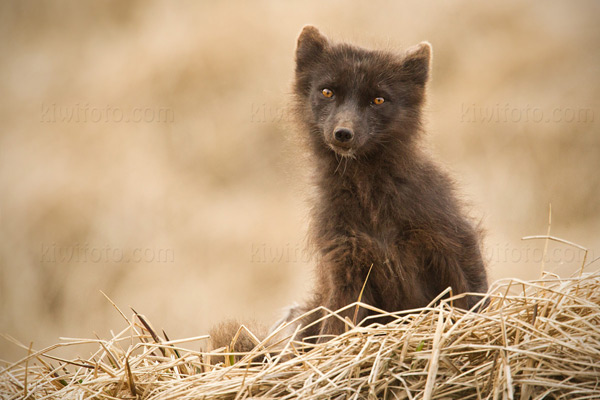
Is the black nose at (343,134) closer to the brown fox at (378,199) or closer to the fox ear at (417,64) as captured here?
the brown fox at (378,199)

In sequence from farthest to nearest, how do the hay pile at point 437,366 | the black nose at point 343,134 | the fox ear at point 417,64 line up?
the fox ear at point 417,64 < the black nose at point 343,134 < the hay pile at point 437,366

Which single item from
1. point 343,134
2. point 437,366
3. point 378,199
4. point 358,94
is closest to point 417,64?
A: point 358,94

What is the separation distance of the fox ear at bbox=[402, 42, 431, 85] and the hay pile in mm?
1595

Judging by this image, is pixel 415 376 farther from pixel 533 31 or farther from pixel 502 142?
pixel 533 31

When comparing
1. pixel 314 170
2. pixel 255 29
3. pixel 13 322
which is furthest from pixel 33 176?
pixel 314 170

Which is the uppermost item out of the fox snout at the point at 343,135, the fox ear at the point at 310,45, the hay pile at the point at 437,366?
the fox ear at the point at 310,45

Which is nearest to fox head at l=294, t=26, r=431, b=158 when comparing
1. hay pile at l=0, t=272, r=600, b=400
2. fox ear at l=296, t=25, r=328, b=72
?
fox ear at l=296, t=25, r=328, b=72

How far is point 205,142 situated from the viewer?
848 cm

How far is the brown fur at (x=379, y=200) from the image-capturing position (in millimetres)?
3562

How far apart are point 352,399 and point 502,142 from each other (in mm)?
6161

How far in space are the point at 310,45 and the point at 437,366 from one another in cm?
231

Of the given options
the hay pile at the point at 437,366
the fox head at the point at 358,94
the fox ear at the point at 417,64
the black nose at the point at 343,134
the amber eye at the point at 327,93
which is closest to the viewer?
the hay pile at the point at 437,366

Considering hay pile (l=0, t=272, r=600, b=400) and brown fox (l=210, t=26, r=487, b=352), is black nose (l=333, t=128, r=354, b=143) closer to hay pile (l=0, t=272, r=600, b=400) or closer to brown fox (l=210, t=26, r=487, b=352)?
brown fox (l=210, t=26, r=487, b=352)

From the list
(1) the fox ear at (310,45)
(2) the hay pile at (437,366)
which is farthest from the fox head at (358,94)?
(2) the hay pile at (437,366)
